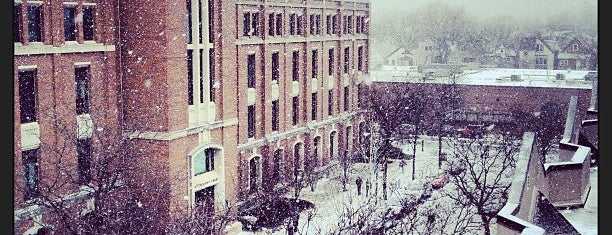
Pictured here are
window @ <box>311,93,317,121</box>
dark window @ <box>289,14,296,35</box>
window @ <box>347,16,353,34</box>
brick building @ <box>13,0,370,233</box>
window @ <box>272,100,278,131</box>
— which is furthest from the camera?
window @ <box>347,16,353,34</box>

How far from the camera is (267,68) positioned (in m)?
28.5

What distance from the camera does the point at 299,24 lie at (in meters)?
31.5

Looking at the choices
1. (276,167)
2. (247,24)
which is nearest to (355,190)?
(276,167)

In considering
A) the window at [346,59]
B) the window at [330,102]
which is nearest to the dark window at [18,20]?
the window at [330,102]

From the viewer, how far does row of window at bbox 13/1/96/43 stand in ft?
54.7

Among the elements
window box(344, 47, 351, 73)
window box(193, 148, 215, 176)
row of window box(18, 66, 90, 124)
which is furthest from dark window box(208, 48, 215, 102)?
window box(344, 47, 351, 73)

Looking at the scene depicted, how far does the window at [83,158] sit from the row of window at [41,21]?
9.93 ft

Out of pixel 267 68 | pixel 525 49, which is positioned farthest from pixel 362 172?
pixel 525 49

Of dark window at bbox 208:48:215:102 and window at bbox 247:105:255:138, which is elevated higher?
dark window at bbox 208:48:215:102

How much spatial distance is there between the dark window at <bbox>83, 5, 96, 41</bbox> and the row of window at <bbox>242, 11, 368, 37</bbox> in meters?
8.12

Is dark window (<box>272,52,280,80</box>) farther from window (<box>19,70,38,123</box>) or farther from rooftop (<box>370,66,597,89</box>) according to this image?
rooftop (<box>370,66,597,89</box>)

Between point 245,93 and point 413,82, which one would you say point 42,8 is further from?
point 413,82

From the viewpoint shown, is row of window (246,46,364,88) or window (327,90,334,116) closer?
row of window (246,46,364,88)

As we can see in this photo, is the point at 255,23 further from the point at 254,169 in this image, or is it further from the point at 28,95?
the point at 28,95
